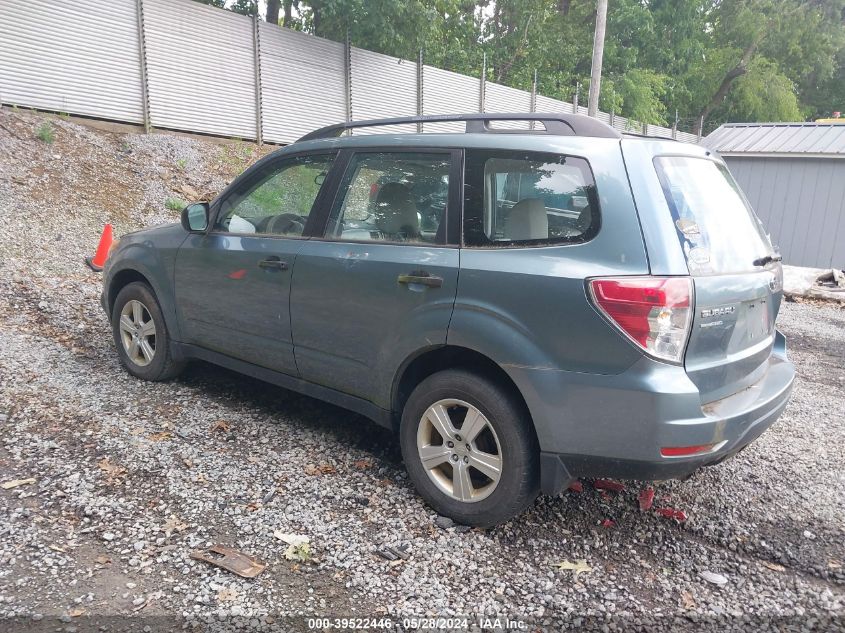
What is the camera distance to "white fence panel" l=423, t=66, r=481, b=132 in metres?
18.9

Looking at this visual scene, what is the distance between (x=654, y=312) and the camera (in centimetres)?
273

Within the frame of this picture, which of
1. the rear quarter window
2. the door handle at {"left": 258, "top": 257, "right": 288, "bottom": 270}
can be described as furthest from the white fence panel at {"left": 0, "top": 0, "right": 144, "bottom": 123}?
the rear quarter window

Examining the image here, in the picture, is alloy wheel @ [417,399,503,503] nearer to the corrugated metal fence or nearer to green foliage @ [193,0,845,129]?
the corrugated metal fence

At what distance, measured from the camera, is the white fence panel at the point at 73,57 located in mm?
10711

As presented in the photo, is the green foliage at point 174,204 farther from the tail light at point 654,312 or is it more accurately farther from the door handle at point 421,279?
the tail light at point 654,312

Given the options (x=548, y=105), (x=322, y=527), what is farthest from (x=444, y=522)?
(x=548, y=105)

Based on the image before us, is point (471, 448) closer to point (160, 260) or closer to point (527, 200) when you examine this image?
point (527, 200)

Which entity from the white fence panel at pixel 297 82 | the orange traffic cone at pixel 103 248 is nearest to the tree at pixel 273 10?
the white fence panel at pixel 297 82

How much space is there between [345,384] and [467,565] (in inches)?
49.5

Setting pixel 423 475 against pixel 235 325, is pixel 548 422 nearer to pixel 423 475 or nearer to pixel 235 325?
pixel 423 475

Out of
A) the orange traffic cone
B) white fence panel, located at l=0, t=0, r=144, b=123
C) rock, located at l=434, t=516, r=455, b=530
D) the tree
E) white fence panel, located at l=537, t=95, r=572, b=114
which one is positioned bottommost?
rock, located at l=434, t=516, r=455, b=530

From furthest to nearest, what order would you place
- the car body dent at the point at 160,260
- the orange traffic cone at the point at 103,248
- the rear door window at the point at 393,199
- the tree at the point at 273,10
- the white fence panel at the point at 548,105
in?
the white fence panel at the point at 548,105 → the tree at the point at 273,10 → the orange traffic cone at the point at 103,248 → the car body dent at the point at 160,260 → the rear door window at the point at 393,199

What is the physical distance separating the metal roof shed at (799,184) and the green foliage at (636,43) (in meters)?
8.44

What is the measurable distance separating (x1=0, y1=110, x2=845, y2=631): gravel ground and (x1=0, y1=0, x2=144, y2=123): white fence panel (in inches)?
293
